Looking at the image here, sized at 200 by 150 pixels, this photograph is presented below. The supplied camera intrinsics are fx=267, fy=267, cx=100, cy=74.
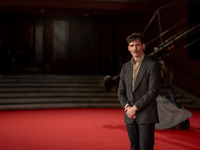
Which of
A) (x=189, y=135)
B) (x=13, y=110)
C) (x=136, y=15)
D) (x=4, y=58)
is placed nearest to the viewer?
(x=189, y=135)

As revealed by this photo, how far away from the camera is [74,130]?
18.7 ft

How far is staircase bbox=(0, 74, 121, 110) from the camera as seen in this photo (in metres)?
9.24

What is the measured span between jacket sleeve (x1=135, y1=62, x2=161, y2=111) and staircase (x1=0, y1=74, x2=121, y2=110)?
6.86 m

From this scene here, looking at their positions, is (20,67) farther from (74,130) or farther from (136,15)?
(74,130)

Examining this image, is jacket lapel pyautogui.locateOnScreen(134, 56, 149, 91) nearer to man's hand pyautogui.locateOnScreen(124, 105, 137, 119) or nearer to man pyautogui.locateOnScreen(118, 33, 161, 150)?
man pyautogui.locateOnScreen(118, 33, 161, 150)

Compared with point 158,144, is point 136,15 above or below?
above

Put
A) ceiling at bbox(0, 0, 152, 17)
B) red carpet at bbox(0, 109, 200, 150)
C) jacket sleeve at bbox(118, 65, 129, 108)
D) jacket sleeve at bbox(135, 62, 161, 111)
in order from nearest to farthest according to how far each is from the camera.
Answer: jacket sleeve at bbox(135, 62, 161, 111) < jacket sleeve at bbox(118, 65, 129, 108) < red carpet at bbox(0, 109, 200, 150) < ceiling at bbox(0, 0, 152, 17)

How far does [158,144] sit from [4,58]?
11.6 m

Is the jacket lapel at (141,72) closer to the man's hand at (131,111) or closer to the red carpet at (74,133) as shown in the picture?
the man's hand at (131,111)

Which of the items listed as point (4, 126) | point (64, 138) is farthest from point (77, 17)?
point (64, 138)

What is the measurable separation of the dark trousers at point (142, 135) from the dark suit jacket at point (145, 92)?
54 millimetres

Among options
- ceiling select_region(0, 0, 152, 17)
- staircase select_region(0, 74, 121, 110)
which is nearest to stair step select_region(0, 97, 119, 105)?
staircase select_region(0, 74, 121, 110)

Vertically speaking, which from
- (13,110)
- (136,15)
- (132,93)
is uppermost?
(136,15)

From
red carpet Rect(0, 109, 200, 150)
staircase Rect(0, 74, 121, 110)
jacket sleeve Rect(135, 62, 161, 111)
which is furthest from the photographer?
staircase Rect(0, 74, 121, 110)
